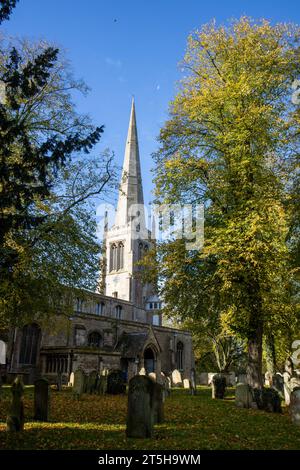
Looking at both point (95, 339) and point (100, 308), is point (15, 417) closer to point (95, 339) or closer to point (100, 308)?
point (95, 339)

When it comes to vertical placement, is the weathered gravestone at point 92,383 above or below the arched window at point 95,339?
below

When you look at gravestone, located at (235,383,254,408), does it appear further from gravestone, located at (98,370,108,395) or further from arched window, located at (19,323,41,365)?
arched window, located at (19,323,41,365)

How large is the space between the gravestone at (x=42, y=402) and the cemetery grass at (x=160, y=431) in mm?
233

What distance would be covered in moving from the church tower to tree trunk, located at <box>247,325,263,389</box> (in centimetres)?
4403

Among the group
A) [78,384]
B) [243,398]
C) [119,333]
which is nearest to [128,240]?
[119,333]

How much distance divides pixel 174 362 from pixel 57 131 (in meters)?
31.2

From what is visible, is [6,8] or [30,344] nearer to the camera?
[6,8]

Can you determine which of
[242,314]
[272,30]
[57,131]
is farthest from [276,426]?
[272,30]

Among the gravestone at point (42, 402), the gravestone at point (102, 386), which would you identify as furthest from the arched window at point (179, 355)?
the gravestone at point (42, 402)

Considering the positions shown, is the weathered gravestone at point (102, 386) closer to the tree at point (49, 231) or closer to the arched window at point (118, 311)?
the tree at point (49, 231)

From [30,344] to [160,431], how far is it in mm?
20954

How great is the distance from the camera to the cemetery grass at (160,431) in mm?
6969

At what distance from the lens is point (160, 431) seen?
28.1 ft

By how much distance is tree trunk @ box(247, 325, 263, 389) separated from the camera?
15445mm
